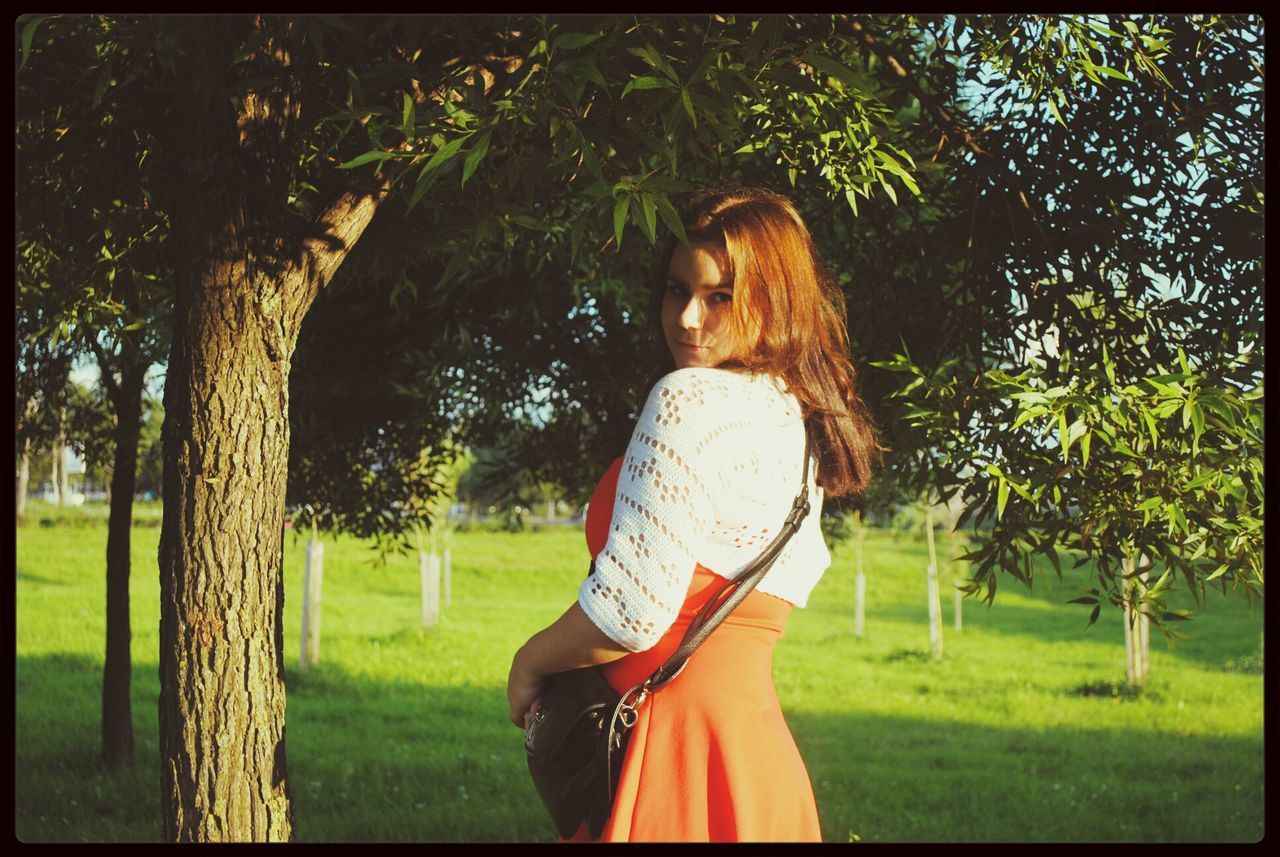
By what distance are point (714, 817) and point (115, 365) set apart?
23.5 feet

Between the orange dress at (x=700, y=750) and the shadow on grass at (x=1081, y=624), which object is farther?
the shadow on grass at (x=1081, y=624)

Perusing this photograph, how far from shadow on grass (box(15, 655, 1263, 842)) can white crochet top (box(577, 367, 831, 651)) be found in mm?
6451

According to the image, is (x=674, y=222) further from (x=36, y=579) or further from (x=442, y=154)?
(x=36, y=579)

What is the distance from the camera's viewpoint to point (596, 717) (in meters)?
A: 2.45

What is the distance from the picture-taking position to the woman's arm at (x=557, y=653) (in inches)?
89.5

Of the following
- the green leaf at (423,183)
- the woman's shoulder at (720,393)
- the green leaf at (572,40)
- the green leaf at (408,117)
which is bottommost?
the woman's shoulder at (720,393)

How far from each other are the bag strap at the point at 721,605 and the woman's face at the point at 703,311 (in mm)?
398

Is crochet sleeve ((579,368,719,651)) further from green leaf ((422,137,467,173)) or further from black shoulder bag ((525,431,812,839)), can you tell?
green leaf ((422,137,467,173))

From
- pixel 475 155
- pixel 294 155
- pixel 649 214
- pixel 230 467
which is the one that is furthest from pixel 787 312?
pixel 294 155

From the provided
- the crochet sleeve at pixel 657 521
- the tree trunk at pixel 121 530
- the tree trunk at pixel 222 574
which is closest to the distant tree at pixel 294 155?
the tree trunk at pixel 222 574

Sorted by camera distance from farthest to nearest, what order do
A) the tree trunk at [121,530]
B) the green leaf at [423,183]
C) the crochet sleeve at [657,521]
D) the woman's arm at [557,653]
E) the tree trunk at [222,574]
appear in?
the tree trunk at [121,530] → the tree trunk at [222,574] → the green leaf at [423,183] → the woman's arm at [557,653] → the crochet sleeve at [657,521]

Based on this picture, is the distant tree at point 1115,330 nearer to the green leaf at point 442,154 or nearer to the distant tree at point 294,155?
the distant tree at point 294,155

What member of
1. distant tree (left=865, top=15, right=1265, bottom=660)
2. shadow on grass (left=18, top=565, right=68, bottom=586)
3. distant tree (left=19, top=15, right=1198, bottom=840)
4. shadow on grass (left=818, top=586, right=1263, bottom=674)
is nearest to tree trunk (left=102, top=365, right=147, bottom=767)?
distant tree (left=19, top=15, right=1198, bottom=840)

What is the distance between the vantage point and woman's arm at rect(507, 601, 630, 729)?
7.46ft
